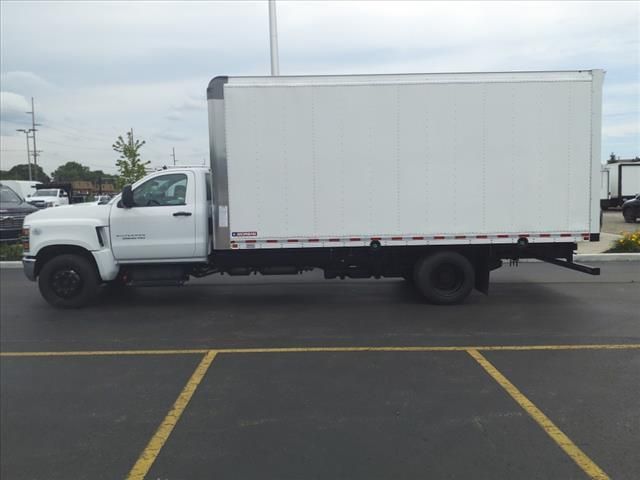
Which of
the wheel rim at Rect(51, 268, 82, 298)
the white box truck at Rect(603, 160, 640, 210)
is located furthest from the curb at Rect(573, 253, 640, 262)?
the white box truck at Rect(603, 160, 640, 210)

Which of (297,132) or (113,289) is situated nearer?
(297,132)

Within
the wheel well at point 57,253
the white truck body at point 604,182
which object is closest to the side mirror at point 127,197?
the wheel well at point 57,253

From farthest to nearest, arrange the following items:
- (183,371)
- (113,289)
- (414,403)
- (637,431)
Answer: (113,289), (183,371), (414,403), (637,431)

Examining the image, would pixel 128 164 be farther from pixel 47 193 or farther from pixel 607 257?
pixel 47 193

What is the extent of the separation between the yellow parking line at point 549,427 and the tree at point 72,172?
112 meters

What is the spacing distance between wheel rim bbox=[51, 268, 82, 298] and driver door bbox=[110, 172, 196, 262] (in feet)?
2.29

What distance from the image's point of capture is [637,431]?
13.0 feet

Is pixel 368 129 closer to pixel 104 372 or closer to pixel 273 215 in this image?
pixel 273 215

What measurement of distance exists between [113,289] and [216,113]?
12.5ft

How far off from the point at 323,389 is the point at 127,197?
4712 millimetres

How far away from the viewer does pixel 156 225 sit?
8.19 metres

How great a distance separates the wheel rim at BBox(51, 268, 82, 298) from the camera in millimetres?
8211

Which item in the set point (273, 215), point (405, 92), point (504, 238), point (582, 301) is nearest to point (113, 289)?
point (273, 215)

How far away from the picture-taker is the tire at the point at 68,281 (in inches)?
322
